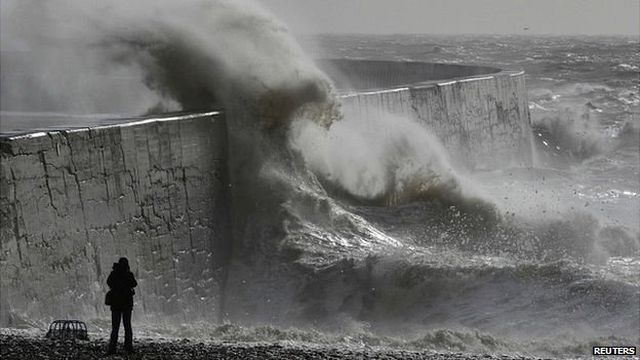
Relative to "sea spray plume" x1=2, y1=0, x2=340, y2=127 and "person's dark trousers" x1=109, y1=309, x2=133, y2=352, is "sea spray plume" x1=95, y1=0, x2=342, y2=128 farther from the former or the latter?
"person's dark trousers" x1=109, y1=309, x2=133, y2=352

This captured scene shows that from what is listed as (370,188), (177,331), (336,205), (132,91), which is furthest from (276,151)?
(132,91)

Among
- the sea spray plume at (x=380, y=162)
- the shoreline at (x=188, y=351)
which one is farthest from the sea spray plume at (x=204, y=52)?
the shoreline at (x=188, y=351)

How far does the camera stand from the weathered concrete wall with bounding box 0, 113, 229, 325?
755cm

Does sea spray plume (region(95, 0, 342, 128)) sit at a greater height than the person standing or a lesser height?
greater

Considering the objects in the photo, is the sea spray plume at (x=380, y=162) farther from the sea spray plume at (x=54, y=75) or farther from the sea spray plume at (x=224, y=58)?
the sea spray plume at (x=54, y=75)

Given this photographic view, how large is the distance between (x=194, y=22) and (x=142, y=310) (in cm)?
466

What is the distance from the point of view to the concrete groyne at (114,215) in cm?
755

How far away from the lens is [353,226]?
10.9m

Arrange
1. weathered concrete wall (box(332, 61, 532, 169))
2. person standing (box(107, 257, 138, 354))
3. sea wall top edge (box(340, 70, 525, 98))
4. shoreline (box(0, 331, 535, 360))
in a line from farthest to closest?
weathered concrete wall (box(332, 61, 532, 169)) → sea wall top edge (box(340, 70, 525, 98)) → person standing (box(107, 257, 138, 354)) → shoreline (box(0, 331, 535, 360))

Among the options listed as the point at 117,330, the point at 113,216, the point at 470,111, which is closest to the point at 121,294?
the point at 117,330

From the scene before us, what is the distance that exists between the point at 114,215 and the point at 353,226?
9.46 ft

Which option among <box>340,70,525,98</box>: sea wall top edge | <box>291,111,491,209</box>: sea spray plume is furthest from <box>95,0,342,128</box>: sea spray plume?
<box>340,70,525,98</box>: sea wall top edge

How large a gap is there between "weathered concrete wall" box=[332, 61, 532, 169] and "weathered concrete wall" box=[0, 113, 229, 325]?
4.03m

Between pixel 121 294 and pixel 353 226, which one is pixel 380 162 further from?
pixel 121 294
